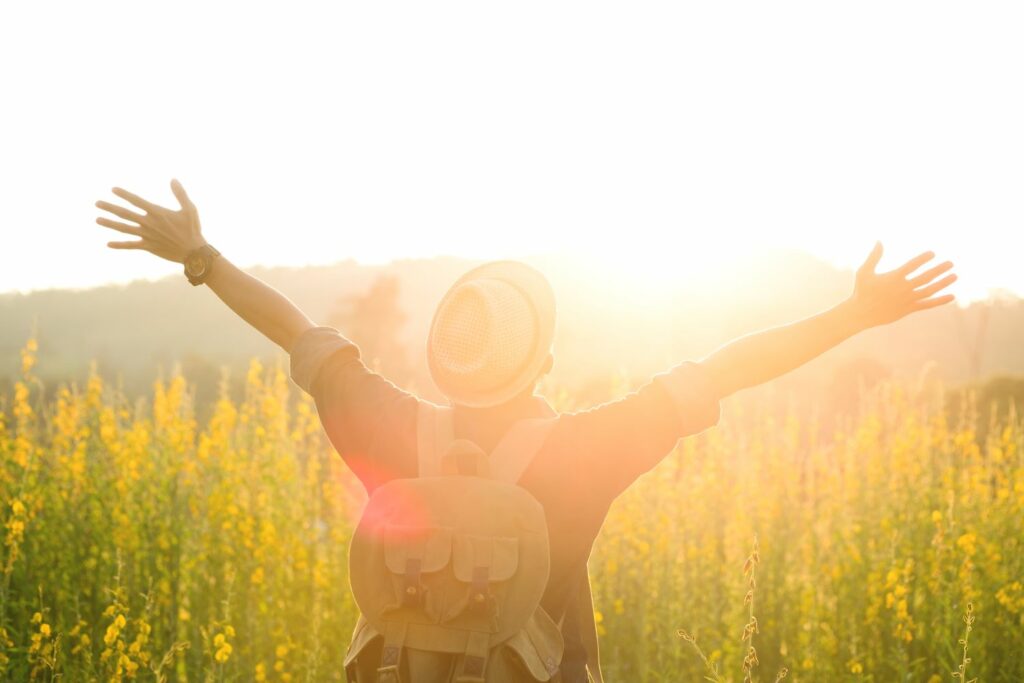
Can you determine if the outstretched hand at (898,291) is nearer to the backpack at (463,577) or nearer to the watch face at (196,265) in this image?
the backpack at (463,577)

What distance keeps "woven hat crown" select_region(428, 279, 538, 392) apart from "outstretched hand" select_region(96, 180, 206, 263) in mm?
885

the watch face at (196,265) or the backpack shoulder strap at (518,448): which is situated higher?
the watch face at (196,265)

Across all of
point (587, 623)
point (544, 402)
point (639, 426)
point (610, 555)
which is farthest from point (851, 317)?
point (610, 555)

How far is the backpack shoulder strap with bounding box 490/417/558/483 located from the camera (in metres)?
2.34

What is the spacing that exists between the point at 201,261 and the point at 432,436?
95cm

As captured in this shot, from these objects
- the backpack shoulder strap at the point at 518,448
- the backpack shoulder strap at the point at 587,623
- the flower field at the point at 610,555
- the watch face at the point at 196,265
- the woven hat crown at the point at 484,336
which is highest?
the watch face at the point at 196,265

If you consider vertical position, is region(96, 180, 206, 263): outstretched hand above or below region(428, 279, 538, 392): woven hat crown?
above

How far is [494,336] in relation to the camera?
2.43 m

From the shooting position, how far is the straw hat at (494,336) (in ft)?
7.91

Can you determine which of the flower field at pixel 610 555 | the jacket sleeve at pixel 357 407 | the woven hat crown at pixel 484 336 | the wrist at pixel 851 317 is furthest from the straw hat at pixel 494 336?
the flower field at pixel 610 555

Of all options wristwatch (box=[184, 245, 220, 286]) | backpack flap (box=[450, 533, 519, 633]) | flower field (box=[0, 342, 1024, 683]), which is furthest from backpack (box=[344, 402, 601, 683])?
flower field (box=[0, 342, 1024, 683])

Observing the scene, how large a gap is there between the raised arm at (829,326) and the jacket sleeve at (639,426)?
63 millimetres

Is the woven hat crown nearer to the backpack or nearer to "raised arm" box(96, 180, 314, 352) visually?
the backpack

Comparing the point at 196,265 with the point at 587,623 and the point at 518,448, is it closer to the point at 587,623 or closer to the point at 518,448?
the point at 518,448
